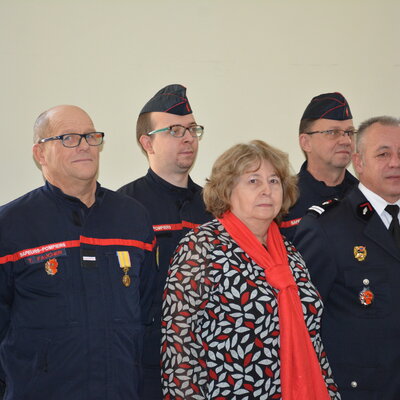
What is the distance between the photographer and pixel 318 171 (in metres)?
3.34

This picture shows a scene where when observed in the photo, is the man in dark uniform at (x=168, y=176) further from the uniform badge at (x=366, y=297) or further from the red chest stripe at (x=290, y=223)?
the uniform badge at (x=366, y=297)

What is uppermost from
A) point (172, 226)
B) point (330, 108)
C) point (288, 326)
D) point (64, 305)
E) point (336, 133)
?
point (330, 108)

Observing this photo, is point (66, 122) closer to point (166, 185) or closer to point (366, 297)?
point (166, 185)

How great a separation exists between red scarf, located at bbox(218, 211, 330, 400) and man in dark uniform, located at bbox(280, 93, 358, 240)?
936mm

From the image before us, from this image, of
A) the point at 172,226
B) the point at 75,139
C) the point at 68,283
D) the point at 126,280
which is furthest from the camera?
the point at 172,226

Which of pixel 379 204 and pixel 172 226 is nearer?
pixel 379 204

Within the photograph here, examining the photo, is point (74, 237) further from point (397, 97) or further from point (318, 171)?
point (397, 97)

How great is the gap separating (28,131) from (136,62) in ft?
2.42

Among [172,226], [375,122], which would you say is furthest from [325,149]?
[172,226]

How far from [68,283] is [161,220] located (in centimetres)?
72

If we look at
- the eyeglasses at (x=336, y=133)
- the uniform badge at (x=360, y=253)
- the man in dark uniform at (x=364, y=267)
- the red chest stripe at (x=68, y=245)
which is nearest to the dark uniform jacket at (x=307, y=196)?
the eyeglasses at (x=336, y=133)

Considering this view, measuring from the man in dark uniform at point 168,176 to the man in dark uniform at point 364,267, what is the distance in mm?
594

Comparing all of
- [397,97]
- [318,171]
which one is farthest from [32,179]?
[397,97]

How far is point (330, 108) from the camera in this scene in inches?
135
